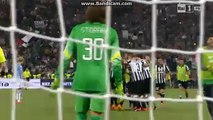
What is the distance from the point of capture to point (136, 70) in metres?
9.10

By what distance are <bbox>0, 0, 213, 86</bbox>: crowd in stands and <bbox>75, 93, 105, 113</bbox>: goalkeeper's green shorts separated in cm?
1040

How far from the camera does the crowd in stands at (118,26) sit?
15445 mm

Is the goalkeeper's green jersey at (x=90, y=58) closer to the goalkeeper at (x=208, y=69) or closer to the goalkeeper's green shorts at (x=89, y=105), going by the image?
the goalkeeper's green shorts at (x=89, y=105)

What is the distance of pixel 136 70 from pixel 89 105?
517 cm

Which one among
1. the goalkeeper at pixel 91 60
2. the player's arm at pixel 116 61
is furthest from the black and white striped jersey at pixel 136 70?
the goalkeeper at pixel 91 60

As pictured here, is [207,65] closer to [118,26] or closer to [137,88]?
[137,88]

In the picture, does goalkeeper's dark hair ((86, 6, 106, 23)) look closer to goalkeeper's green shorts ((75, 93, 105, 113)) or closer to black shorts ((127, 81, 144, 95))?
goalkeeper's green shorts ((75, 93, 105, 113))

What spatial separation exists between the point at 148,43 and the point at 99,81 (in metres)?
11.8

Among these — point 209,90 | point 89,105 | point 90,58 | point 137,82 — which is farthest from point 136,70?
point 90,58

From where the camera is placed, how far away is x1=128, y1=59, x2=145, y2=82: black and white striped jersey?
9.09 m

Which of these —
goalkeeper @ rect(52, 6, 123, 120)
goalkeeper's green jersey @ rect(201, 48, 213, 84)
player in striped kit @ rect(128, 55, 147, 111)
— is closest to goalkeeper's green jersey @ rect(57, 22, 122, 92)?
goalkeeper @ rect(52, 6, 123, 120)

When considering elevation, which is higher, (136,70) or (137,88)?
(136,70)

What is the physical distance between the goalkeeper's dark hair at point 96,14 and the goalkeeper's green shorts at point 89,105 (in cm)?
60

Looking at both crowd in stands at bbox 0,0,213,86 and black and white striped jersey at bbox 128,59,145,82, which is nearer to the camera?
black and white striped jersey at bbox 128,59,145,82
